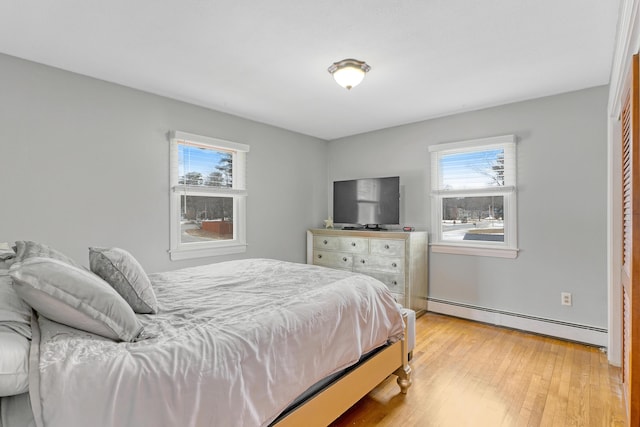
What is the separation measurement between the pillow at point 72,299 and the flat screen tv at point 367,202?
11.2 feet

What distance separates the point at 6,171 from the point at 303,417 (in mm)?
2740

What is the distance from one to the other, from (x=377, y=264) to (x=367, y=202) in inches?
35.4

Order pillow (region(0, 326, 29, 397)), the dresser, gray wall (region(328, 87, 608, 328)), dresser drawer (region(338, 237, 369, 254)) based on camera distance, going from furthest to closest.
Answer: dresser drawer (region(338, 237, 369, 254)) → the dresser → gray wall (region(328, 87, 608, 328)) → pillow (region(0, 326, 29, 397))

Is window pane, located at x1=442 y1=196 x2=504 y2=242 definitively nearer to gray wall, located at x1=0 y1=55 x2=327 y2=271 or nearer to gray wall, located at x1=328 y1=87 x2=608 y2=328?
gray wall, located at x1=328 y1=87 x2=608 y2=328

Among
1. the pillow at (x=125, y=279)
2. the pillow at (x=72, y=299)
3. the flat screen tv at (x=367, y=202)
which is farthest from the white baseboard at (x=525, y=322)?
the pillow at (x=72, y=299)

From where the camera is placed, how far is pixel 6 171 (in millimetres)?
2402

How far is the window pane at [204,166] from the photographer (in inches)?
138

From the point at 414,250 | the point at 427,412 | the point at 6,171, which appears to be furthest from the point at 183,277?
the point at 414,250

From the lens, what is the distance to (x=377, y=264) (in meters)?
4.02

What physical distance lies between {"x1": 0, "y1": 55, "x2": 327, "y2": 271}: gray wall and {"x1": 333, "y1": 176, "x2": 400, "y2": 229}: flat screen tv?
1719 mm

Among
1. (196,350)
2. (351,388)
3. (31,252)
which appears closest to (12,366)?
(196,350)

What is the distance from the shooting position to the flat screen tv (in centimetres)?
420

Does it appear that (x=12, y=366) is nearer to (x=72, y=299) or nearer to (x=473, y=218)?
(x=72, y=299)

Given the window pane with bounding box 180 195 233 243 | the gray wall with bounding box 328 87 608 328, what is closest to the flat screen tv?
the gray wall with bounding box 328 87 608 328
